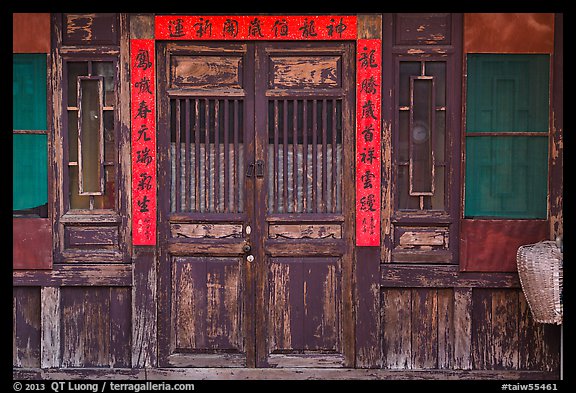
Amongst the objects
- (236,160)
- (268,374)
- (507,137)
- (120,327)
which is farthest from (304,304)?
(507,137)

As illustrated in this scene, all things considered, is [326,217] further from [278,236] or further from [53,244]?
[53,244]

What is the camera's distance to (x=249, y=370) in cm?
601

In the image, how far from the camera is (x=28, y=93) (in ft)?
19.7

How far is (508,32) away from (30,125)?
3.87 meters

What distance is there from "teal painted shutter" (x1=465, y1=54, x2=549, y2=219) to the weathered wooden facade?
16 millimetres

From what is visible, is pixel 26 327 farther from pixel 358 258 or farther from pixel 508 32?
pixel 508 32

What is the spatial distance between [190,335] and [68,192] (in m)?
1.52

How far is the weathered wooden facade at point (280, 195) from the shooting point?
592 cm

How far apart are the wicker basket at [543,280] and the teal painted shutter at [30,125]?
3.80m

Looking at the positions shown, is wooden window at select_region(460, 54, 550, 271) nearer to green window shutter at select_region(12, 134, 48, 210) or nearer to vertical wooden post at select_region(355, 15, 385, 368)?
vertical wooden post at select_region(355, 15, 385, 368)

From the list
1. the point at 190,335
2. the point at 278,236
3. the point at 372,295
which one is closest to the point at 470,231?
the point at 372,295

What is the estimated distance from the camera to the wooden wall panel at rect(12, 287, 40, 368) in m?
6.05

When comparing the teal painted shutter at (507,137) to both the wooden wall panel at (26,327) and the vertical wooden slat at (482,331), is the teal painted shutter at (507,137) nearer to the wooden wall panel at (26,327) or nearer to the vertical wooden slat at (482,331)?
the vertical wooden slat at (482,331)

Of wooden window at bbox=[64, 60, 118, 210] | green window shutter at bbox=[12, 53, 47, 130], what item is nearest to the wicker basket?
wooden window at bbox=[64, 60, 118, 210]
